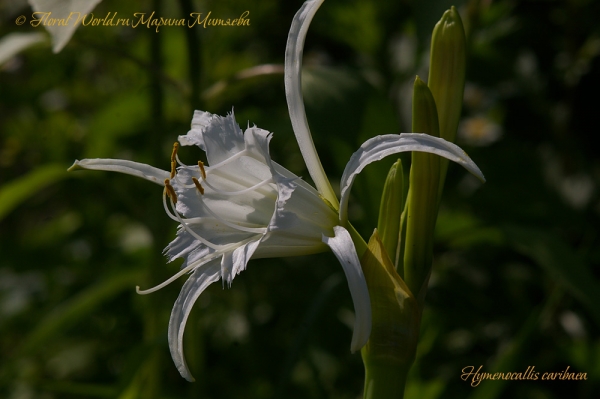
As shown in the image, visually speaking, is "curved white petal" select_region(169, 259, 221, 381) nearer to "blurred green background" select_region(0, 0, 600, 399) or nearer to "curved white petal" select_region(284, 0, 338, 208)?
"curved white petal" select_region(284, 0, 338, 208)

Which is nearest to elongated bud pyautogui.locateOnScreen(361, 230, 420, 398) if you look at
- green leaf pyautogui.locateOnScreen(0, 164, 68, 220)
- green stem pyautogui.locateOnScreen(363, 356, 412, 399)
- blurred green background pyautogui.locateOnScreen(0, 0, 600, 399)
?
green stem pyautogui.locateOnScreen(363, 356, 412, 399)

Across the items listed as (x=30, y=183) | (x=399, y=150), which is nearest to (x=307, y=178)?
(x=30, y=183)

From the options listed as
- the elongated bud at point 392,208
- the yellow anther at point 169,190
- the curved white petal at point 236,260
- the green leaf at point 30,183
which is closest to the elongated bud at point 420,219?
the elongated bud at point 392,208

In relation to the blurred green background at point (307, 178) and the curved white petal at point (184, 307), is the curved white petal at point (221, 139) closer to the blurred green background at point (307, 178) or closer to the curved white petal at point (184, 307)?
the curved white petal at point (184, 307)

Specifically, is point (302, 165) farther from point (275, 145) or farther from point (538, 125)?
point (538, 125)

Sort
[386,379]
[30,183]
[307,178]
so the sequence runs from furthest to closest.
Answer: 1. [307,178]
2. [30,183]
3. [386,379]

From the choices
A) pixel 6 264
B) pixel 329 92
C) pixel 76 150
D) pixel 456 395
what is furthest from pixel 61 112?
pixel 456 395

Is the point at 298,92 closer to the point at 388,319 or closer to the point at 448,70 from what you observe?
the point at 448,70
